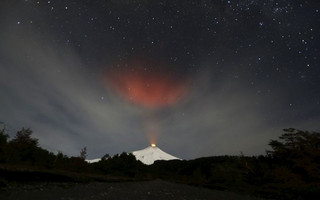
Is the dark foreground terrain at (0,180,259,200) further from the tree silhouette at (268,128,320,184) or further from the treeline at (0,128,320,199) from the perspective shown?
the tree silhouette at (268,128,320,184)

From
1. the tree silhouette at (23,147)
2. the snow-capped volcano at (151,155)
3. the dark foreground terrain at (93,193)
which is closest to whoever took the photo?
the dark foreground terrain at (93,193)

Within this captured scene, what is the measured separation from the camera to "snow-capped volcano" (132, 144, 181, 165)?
214ft

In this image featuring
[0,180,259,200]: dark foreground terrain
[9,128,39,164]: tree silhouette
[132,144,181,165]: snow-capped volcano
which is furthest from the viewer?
[132,144,181,165]: snow-capped volcano

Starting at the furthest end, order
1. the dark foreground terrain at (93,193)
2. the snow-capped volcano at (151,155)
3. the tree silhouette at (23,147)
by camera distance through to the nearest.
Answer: the snow-capped volcano at (151,155), the tree silhouette at (23,147), the dark foreground terrain at (93,193)

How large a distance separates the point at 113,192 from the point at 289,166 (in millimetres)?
15523

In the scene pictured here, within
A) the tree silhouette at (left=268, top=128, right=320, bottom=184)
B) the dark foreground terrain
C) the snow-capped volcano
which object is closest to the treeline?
the tree silhouette at (left=268, top=128, right=320, bottom=184)

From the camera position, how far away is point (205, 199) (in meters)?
7.24

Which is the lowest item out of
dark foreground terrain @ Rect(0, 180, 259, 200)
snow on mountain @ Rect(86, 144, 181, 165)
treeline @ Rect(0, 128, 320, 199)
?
dark foreground terrain @ Rect(0, 180, 259, 200)

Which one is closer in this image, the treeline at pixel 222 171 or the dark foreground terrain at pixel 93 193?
the dark foreground terrain at pixel 93 193

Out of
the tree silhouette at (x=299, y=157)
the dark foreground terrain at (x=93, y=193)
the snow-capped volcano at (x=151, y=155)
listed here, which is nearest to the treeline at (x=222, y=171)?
the tree silhouette at (x=299, y=157)

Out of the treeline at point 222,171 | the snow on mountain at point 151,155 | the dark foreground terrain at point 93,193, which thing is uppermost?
the snow on mountain at point 151,155

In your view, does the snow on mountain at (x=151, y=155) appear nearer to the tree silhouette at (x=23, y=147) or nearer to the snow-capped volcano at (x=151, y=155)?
the snow-capped volcano at (x=151, y=155)

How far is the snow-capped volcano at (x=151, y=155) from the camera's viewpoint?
214 ft

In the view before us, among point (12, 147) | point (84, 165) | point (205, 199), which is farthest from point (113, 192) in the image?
point (12, 147)
